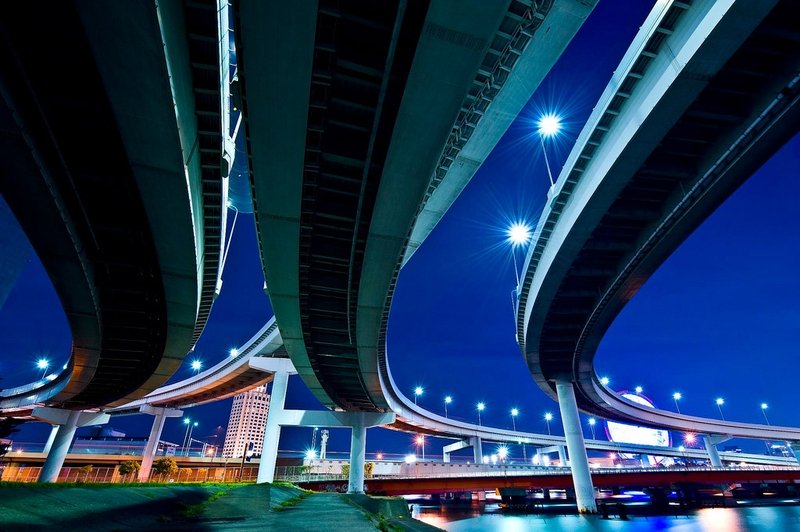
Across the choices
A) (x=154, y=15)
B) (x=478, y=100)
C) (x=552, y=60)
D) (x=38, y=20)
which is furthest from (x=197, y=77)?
(x=552, y=60)

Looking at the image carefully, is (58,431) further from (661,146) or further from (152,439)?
(661,146)

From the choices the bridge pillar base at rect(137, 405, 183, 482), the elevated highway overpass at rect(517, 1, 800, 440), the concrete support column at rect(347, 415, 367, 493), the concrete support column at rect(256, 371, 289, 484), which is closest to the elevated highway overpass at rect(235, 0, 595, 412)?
the elevated highway overpass at rect(517, 1, 800, 440)

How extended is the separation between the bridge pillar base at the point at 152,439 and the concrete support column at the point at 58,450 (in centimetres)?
1266

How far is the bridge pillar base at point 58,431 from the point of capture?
45.8 meters

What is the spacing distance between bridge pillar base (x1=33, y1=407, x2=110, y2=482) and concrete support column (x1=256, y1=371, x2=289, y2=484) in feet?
85.6

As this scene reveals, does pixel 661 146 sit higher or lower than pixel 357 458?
higher

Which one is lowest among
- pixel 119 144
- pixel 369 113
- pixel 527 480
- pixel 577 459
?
pixel 527 480

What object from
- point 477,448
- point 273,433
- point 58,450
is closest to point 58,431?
point 58,450

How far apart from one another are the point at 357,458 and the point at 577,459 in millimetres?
23543

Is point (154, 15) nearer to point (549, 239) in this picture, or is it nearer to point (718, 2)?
point (718, 2)

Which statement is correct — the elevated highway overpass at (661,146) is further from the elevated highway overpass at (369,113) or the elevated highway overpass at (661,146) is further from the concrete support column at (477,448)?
the concrete support column at (477,448)

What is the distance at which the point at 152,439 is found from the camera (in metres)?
61.9

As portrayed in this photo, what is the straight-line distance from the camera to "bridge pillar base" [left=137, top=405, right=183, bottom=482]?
58.7 metres

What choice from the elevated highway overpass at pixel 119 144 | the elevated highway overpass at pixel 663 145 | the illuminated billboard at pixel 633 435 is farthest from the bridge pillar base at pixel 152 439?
the illuminated billboard at pixel 633 435
